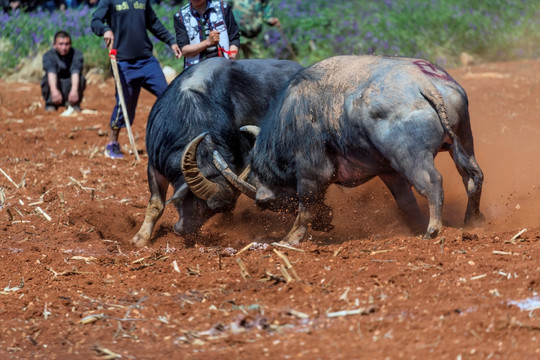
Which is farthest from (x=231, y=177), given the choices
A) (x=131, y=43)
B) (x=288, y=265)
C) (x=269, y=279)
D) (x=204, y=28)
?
(x=131, y=43)

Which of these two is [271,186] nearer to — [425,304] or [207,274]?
[207,274]

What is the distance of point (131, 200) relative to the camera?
8.48 meters

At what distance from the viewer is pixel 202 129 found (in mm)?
7152

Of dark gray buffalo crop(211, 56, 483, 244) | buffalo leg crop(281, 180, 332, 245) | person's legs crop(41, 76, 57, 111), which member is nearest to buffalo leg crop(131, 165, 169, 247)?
dark gray buffalo crop(211, 56, 483, 244)

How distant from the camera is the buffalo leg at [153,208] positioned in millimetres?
7371

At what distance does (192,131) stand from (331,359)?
3.63 metres

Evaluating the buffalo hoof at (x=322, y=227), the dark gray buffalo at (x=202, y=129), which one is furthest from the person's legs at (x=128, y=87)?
the buffalo hoof at (x=322, y=227)

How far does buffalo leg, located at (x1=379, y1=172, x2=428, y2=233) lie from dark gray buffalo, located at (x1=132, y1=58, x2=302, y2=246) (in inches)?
54.8

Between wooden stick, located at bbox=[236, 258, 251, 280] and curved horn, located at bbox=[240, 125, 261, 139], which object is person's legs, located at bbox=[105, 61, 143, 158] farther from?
wooden stick, located at bbox=[236, 258, 251, 280]

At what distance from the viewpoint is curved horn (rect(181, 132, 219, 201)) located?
262 inches

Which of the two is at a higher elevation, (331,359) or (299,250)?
(331,359)

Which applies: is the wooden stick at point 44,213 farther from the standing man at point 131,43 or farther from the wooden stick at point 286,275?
the wooden stick at point 286,275

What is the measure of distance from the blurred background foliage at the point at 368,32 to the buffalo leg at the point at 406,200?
9.21 meters

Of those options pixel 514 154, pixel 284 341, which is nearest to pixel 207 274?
pixel 284 341
